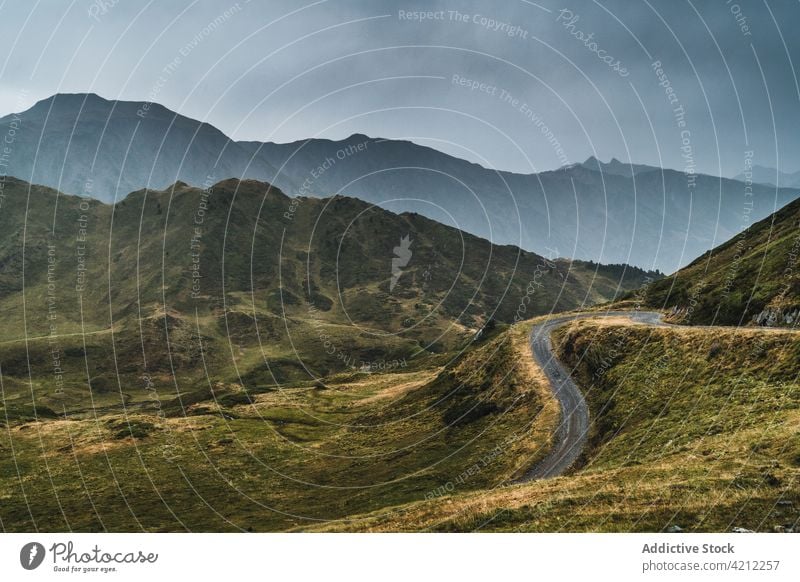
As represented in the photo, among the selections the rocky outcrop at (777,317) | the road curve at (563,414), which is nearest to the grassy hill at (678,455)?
the road curve at (563,414)

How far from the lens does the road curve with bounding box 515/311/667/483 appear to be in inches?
2362

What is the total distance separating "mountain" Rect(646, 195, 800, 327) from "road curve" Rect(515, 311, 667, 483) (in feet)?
28.4

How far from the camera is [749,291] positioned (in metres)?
89.8

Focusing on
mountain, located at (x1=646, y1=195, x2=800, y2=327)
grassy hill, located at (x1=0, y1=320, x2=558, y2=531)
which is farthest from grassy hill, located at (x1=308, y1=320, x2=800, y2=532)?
mountain, located at (x1=646, y1=195, x2=800, y2=327)

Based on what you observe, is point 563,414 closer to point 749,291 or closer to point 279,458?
point 749,291

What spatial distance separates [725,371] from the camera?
181ft

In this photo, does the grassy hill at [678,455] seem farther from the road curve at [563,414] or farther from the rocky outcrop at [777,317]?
the rocky outcrop at [777,317]

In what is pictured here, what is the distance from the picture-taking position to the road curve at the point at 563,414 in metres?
60.0

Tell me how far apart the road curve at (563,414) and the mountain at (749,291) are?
28.4 ft

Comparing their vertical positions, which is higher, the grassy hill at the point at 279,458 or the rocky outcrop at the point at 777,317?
the rocky outcrop at the point at 777,317

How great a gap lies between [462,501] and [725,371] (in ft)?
114
